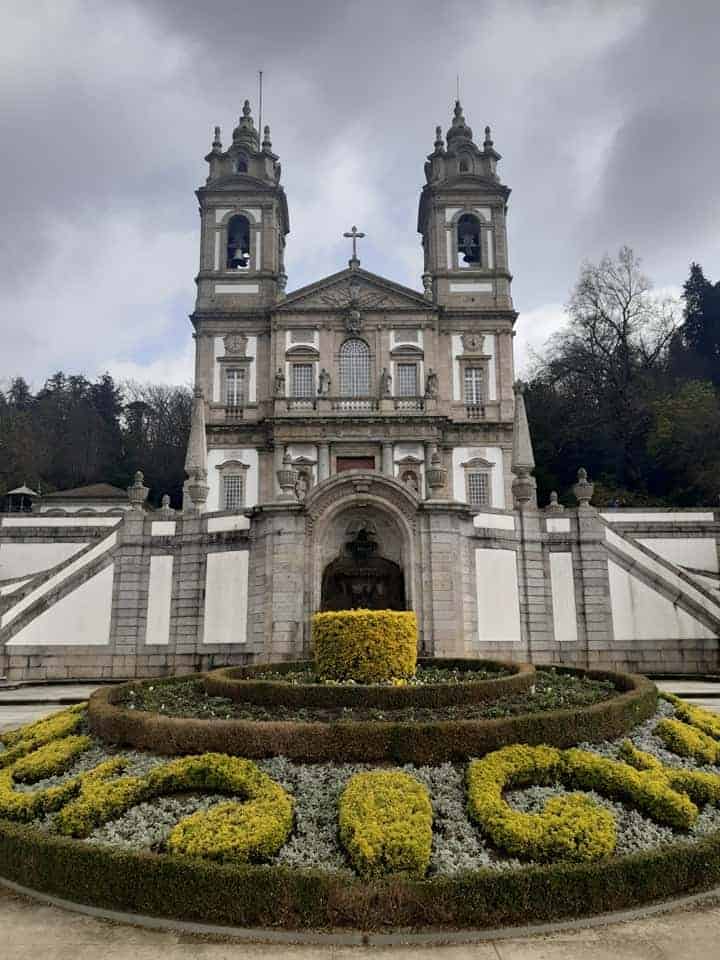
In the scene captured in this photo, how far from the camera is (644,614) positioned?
59.8 feet

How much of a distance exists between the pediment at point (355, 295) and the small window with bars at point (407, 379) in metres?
2.77

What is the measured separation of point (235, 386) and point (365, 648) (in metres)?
26.5

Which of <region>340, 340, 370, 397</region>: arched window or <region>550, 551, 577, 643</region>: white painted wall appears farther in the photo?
<region>340, 340, 370, 397</region>: arched window

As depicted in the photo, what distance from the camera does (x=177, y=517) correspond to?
62.2 ft

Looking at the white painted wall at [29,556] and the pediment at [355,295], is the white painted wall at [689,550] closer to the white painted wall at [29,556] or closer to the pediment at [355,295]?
the pediment at [355,295]

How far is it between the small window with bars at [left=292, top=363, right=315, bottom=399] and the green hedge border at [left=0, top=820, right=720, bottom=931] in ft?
97.0

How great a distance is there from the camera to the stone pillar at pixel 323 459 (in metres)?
31.3

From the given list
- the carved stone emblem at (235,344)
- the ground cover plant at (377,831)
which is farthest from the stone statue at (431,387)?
the ground cover plant at (377,831)

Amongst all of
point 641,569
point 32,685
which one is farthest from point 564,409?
point 32,685

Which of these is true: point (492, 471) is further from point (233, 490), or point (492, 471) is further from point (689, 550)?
point (233, 490)

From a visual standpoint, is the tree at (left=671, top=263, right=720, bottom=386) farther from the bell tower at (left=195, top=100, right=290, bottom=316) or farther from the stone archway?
the stone archway

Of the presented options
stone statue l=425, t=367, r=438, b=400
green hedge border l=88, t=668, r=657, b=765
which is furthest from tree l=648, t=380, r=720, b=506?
green hedge border l=88, t=668, r=657, b=765

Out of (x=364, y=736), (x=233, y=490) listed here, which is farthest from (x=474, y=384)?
(x=364, y=736)

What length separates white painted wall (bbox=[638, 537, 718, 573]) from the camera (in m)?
24.0
